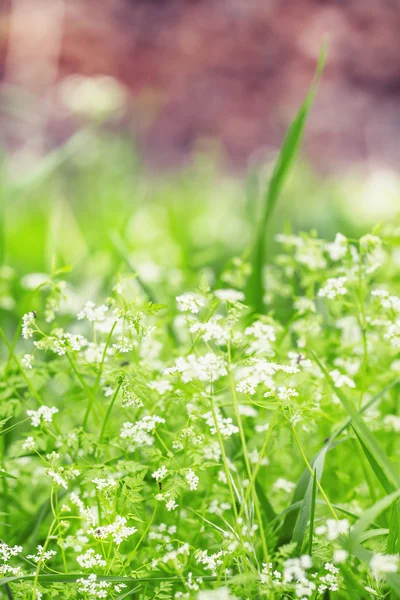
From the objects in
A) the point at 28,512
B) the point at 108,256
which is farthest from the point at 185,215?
the point at 28,512

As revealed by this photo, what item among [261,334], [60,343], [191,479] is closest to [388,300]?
[261,334]

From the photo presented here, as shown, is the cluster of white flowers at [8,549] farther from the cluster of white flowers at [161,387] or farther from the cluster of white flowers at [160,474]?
the cluster of white flowers at [161,387]

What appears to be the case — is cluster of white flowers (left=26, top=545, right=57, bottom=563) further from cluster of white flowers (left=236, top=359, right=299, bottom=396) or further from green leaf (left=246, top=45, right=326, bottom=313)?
green leaf (left=246, top=45, right=326, bottom=313)

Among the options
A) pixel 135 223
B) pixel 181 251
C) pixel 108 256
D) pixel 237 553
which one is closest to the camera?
pixel 237 553

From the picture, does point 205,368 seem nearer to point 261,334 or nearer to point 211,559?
point 261,334

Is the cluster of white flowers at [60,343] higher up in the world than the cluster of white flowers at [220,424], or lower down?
higher up

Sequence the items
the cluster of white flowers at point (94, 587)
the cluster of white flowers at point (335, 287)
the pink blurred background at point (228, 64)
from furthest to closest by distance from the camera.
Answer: the pink blurred background at point (228, 64)
the cluster of white flowers at point (335, 287)
the cluster of white flowers at point (94, 587)

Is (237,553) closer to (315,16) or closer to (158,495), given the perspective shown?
(158,495)

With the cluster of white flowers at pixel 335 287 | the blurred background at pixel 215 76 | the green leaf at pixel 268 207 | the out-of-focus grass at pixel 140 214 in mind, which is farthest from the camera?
the blurred background at pixel 215 76

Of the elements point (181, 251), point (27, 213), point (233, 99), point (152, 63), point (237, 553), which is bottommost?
point (237, 553)

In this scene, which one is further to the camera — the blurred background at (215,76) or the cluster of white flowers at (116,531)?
the blurred background at (215,76)

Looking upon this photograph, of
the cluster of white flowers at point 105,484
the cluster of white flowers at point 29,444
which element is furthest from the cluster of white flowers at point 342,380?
the cluster of white flowers at point 29,444
